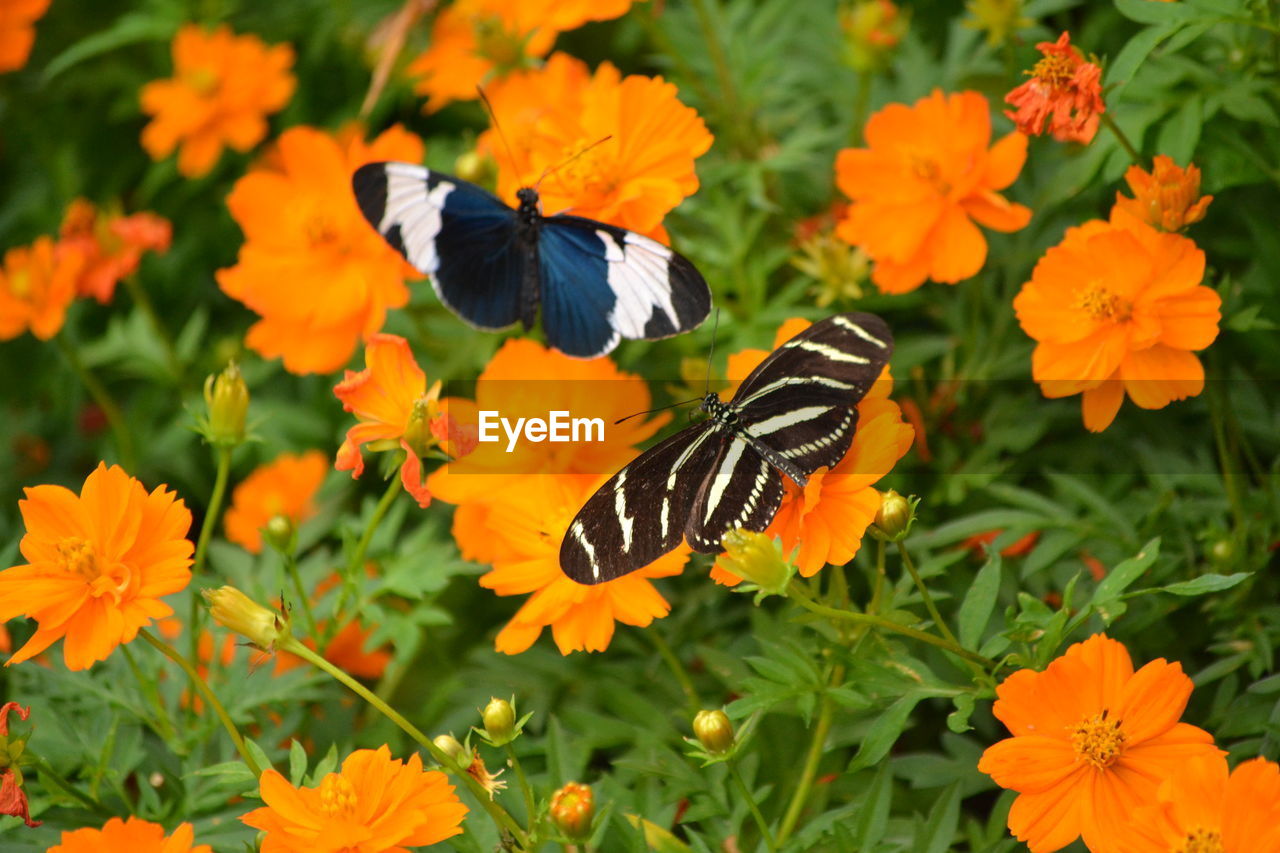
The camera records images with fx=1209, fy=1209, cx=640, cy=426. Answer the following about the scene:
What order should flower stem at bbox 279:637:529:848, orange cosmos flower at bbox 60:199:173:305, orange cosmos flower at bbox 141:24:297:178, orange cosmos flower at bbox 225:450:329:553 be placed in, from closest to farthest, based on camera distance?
1. flower stem at bbox 279:637:529:848
2. orange cosmos flower at bbox 225:450:329:553
3. orange cosmos flower at bbox 60:199:173:305
4. orange cosmos flower at bbox 141:24:297:178

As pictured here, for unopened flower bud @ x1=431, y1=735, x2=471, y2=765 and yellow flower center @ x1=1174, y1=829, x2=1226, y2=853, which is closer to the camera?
yellow flower center @ x1=1174, y1=829, x2=1226, y2=853

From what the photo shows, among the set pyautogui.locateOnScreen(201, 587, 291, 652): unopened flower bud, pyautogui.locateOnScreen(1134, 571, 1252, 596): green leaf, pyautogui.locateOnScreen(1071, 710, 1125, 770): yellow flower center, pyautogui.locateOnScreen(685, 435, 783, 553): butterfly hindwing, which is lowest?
pyautogui.locateOnScreen(1071, 710, 1125, 770): yellow flower center

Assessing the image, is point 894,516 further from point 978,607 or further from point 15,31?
point 15,31

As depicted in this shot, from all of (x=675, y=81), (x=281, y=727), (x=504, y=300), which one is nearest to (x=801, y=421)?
(x=504, y=300)

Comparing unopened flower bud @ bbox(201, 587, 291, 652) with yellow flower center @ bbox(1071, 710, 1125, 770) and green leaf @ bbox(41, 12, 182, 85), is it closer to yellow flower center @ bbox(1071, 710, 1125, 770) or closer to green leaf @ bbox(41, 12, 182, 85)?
yellow flower center @ bbox(1071, 710, 1125, 770)

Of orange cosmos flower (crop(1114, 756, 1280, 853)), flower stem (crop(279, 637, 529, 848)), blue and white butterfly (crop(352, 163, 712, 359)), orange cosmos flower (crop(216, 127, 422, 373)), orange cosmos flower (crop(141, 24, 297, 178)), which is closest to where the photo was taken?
orange cosmos flower (crop(1114, 756, 1280, 853))

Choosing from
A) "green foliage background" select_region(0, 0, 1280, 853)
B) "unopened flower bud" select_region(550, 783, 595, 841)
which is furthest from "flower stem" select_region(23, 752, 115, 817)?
"unopened flower bud" select_region(550, 783, 595, 841)

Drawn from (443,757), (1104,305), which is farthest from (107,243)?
(1104,305)

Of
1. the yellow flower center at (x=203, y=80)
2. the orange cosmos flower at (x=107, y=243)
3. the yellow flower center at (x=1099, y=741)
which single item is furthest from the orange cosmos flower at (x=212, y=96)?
the yellow flower center at (x=1099, y=741)
